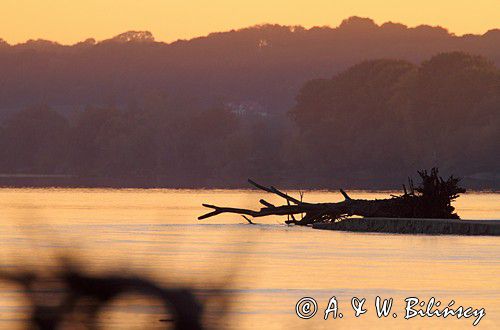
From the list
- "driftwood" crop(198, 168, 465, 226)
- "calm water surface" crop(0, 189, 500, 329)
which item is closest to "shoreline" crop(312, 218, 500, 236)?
"calm water surface" crop(0, 189, 500, 329)

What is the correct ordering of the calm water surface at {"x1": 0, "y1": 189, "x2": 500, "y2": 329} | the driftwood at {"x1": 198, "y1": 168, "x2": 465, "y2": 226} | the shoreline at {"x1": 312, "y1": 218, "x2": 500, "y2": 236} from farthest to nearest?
the driftwood at {"x1": 198, "y1": 168, "x2": 465, "y2": 226}, the shoreline at {"x1": 312, "y1": 218, "x2": 500, "y2": 236}, the calm water surface at {"x1": 0, "y1": 189, "x2": 500, "y2": 329}

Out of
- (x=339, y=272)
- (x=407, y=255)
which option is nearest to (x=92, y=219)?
(x=407, y=255)

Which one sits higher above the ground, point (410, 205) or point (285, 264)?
point (410, 205)

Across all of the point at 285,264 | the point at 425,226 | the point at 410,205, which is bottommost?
the point at 285,264

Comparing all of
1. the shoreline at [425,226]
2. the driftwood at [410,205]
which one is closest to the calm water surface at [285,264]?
the shoreline at [425,226]

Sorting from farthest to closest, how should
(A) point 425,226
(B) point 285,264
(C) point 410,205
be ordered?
(C) point 410,205 → (A) point 425,226 → (B) point 285,264

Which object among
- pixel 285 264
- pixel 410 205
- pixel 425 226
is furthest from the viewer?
pixel 410 205

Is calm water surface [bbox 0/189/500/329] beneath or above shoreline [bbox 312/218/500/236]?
beneath

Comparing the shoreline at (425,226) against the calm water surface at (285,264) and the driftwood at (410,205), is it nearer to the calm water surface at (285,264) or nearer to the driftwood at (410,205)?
the calm water surface at (285,264)

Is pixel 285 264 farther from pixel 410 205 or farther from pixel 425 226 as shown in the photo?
pixel 410 205

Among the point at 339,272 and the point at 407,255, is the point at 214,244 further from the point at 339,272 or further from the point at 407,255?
the point at 339,272

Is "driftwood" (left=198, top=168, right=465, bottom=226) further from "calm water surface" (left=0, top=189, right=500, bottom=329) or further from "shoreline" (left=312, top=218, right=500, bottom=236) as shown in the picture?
"calm water surface" (left=0, top=189, right=500, bottom=329)

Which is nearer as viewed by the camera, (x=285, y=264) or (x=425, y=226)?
(x=285, y=264)

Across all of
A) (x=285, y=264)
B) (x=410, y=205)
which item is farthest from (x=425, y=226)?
(x=285, y=264)
